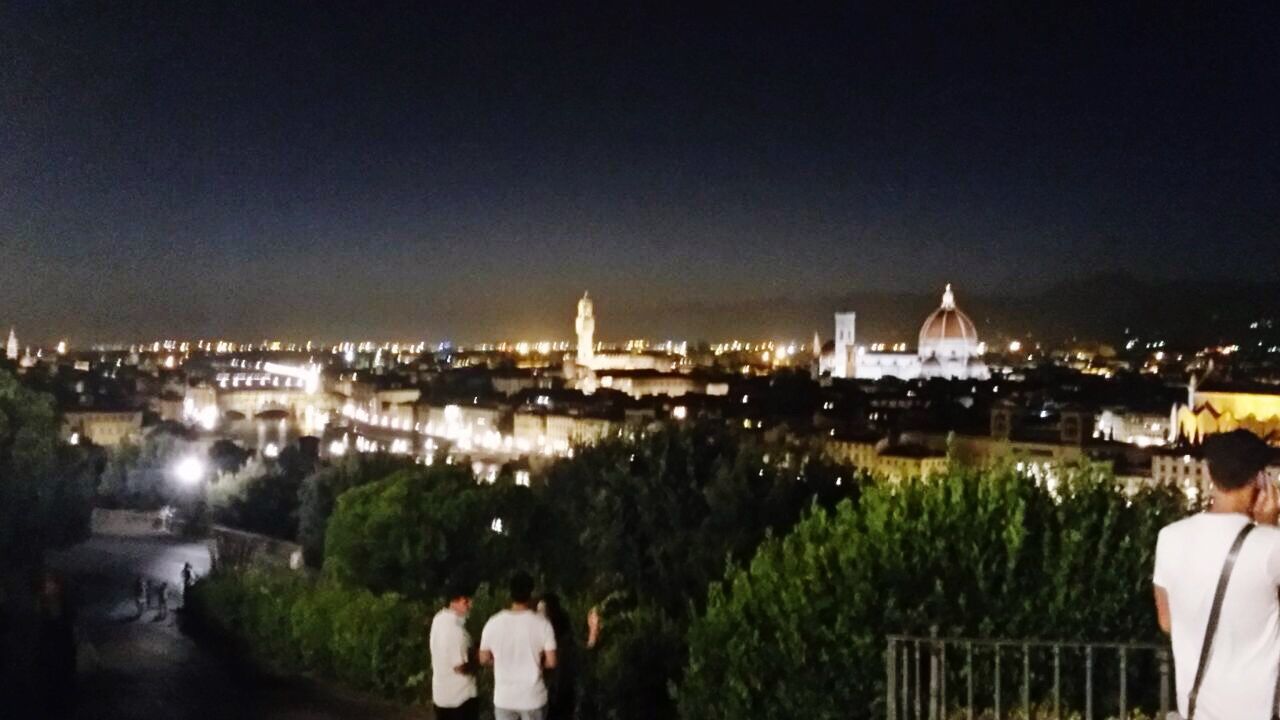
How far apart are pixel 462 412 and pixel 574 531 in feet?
221

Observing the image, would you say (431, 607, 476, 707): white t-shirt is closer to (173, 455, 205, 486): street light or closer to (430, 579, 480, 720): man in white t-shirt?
(430, 579, 480, 720): man in white t-shirt

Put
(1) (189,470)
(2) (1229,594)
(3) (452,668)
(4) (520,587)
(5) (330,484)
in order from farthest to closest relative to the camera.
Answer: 1. (1) (189,470)
2. (5) (330,484)
3. (3) (452,668)
4. (4) (520,587)
5. (2) (1229,594)

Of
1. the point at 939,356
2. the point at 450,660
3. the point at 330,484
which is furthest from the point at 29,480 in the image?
the point at 939,356

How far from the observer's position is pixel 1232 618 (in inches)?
125

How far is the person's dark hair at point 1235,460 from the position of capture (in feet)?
10.8

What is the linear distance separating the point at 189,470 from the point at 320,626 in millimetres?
28607

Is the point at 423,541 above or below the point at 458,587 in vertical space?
above

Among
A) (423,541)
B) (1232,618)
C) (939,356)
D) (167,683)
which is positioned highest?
(939,356)

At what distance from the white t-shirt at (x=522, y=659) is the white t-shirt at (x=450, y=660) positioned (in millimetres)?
644

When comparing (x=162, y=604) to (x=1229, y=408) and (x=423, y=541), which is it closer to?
(x=423, y=541)

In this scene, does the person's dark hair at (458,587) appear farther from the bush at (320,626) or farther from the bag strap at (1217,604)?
the bag strap at (1217,604)

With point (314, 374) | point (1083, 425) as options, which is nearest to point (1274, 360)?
point (1083, 425)

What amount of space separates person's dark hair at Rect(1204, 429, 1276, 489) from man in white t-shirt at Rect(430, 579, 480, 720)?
12.6ft

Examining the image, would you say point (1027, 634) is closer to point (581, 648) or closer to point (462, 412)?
point (581, 648)
